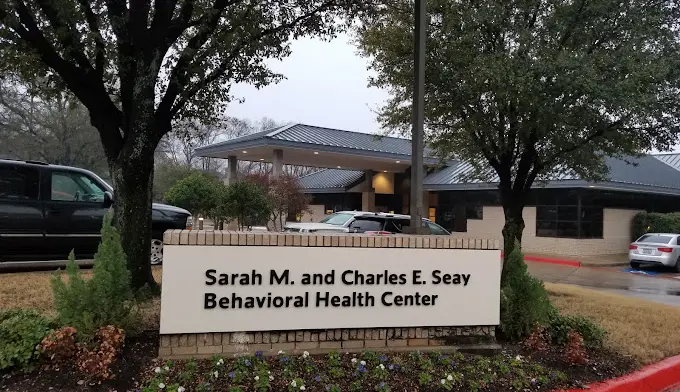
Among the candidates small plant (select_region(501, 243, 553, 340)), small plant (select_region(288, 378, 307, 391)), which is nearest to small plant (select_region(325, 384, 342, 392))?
small plant (select_region(288, 378, 307, 391))

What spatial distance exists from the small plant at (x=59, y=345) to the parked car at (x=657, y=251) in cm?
2069

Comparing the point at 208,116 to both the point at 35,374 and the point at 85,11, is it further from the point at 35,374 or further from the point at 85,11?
the point at 35,374

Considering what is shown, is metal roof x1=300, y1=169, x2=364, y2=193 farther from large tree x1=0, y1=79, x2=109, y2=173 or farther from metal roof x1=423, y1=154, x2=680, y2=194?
large tree x1=0, y1=79, x2=109, y2=173

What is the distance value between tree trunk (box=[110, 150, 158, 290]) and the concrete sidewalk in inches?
718

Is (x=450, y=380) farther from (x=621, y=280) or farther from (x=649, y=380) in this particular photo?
(x=621, y=280)

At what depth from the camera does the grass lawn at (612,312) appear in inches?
249

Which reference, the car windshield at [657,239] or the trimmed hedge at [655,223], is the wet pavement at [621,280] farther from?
the trimmed hedge at [655,223]

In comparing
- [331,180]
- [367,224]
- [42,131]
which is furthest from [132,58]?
[42,131]

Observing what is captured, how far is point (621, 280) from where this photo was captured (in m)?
16.4

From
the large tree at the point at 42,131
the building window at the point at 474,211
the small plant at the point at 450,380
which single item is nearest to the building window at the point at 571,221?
the building window at the point at 474,211

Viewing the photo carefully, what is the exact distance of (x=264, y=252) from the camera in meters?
4.90

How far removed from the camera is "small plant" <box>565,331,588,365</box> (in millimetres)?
5375

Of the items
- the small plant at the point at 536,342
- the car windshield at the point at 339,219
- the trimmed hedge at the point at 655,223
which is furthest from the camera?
the trimmed hedge at the point at 655,223

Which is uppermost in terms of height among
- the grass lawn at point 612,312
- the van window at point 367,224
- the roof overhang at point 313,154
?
the roof overhang at point 313,154
